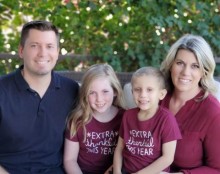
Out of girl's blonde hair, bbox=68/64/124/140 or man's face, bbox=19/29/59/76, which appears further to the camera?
girl's blonde hair, bbox=68/64/124/140

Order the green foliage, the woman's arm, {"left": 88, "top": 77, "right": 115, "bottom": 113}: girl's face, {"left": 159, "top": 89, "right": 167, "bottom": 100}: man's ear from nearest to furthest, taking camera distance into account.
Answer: the woman's arm → {"left": 159, "top": 89, "right": 167, "bottom": 100}: man's ear → {"left": 88, "top": 77, "right": 115, "bottom": 113}: girl's face → the green foliage

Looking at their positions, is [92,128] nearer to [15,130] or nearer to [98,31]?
[15,130]

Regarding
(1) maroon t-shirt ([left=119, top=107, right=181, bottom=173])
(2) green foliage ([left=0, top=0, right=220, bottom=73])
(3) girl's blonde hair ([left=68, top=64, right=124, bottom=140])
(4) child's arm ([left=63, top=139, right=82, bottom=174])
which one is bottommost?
(4) child's arm ([left=63, top=139, right=82, bottom=174])

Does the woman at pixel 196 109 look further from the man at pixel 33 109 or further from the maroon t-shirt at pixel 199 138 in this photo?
the man at pixel 33 109

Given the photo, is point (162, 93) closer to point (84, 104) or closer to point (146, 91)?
point (146, 91)

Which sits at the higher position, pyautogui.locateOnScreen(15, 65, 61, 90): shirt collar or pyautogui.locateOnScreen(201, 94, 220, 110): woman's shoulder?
pyautogui.locateOnScreen(15, 65, 61, 90): shirt collar

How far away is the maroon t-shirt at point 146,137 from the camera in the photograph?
229 cm

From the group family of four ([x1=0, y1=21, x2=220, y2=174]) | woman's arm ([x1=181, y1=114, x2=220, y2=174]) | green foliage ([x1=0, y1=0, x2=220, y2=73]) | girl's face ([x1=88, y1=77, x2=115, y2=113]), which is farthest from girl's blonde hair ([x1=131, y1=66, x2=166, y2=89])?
green foliage ([x1=0, y1=0, x2=220, y2=73])

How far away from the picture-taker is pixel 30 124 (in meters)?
2.43

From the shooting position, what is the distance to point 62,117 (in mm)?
2547

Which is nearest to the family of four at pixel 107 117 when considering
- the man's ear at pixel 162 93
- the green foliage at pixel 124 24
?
the man's ear at pixel 162 93

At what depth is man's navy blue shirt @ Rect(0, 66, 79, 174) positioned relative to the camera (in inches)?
94.3

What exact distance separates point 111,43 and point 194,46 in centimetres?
206

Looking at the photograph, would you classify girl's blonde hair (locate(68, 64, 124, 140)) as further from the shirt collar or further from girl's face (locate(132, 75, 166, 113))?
girl's face (locate(132, 75, 166, 113))
